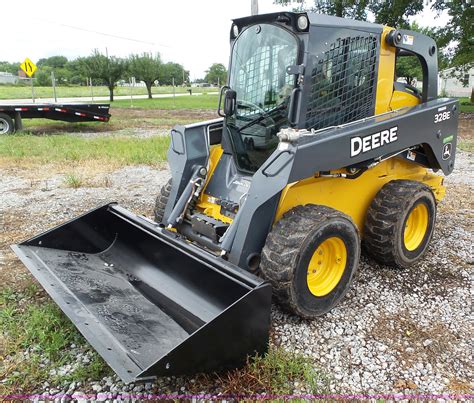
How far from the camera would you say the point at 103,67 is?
94.3 feet

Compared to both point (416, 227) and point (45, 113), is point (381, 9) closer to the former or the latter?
point (45, 113)

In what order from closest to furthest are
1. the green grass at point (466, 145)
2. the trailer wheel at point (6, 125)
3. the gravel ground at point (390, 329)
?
the gravel ground at point (390, 329) → the green grass at point (466, 145) → the trailer wheel at point (6, 125)

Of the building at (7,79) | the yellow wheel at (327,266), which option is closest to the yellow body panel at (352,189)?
the yellow wheel at (327,266)

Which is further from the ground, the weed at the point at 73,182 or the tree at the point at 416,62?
the tree at the point at 416,62

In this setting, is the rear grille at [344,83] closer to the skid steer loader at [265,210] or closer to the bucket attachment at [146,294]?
the skid steer loader at [265,210]

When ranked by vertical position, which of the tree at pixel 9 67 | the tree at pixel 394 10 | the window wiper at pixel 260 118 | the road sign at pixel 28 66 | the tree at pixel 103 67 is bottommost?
the window wiper at pixel 260 118

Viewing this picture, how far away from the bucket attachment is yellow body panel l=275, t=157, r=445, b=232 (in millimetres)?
745

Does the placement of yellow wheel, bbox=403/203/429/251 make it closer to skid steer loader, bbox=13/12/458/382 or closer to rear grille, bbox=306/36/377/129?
skid steer loader, bbox=13/12/458/382

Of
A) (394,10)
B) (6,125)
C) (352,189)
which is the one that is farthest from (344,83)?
(394,10)

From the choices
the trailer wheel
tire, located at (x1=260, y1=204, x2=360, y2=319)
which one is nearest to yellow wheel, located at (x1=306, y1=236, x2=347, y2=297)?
tire, located at (x1=260, y1=204, x2=360, y2=319)

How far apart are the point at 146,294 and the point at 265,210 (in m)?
1.11

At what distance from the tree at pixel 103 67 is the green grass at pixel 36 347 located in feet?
91.8

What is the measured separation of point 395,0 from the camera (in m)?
17.1

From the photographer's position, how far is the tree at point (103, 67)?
28531mm
